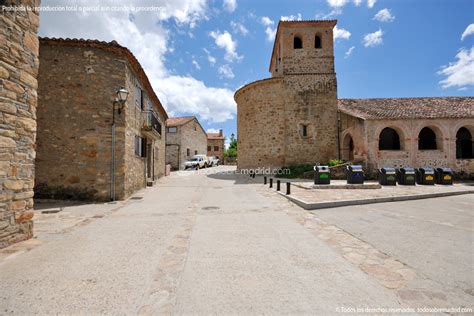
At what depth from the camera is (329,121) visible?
16516 millimetres

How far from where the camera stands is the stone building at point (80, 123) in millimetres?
7258

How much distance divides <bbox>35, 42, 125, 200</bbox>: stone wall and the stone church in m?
12.3

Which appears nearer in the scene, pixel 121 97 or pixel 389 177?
pixel 121 97

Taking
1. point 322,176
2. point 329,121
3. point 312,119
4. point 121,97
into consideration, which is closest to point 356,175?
point 322,176

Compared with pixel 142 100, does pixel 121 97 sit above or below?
below

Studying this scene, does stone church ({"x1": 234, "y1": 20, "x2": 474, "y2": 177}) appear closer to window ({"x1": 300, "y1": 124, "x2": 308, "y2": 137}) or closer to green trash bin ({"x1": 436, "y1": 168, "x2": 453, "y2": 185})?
window ({"x1": 300, "y1": 124, "x2": 308, "y2": 137})

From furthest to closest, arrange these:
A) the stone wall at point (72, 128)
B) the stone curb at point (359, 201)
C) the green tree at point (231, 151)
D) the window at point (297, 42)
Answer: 1. the green tree at point (231, 151)
2. the window at point (297, 42)
3. the stone wall at point (72, 128)
4. the stone curb at point (359, 201)

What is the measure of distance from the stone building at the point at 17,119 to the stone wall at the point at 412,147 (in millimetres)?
16635

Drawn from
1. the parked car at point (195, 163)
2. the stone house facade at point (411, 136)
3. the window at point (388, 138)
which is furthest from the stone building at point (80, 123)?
the window at point (388, 138)

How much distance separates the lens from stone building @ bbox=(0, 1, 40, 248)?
11.0 ft

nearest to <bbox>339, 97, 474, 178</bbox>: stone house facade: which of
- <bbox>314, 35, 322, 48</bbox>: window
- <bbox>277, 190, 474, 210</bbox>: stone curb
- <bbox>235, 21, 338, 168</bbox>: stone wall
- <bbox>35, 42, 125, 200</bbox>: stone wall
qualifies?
<bbox>235, 21, 338, 168</bbox>: stone wall

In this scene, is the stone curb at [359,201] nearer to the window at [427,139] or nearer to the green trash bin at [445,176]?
the green trash bin at [445,176]

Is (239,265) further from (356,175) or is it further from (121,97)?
(356,175)

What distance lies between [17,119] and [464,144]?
83.2ft
